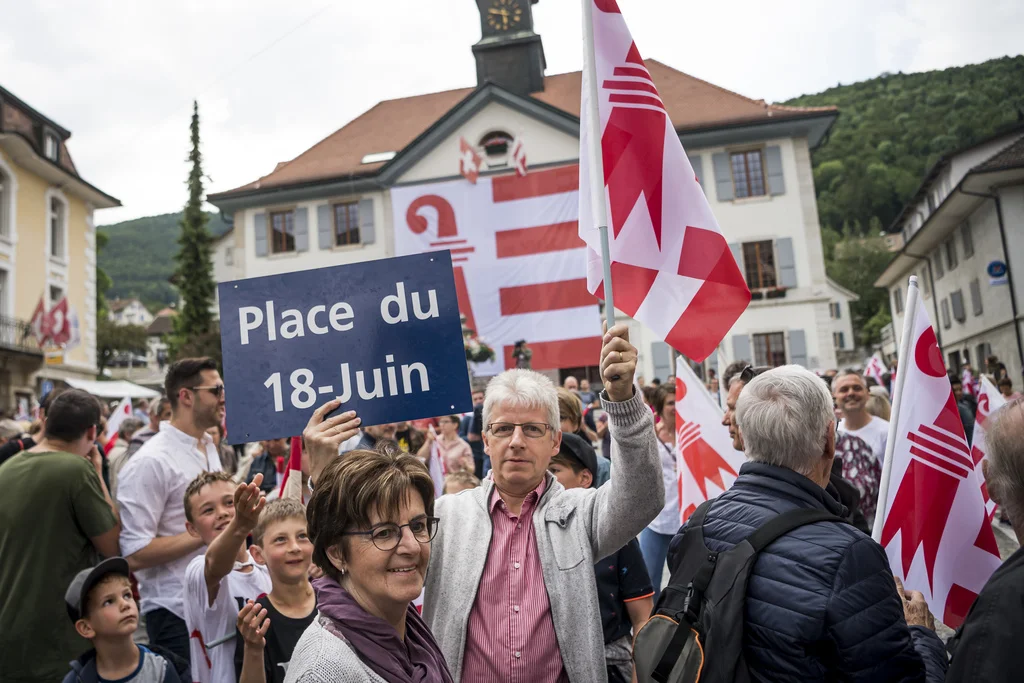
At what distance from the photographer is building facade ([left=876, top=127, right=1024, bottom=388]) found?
909 inches

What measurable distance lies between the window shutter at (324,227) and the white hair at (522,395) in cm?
2864

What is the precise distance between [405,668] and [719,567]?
0.81 meters

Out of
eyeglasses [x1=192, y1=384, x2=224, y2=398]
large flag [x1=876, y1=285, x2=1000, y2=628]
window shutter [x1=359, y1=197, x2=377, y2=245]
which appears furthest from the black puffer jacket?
window shutter [x1=359, y1=197, x2=377, y2=245]

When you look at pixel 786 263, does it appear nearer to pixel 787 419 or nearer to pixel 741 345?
pixel 741 345

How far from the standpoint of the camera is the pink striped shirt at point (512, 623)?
2.30m

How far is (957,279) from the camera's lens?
28.8 m

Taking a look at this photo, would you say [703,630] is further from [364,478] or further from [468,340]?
[468,340]

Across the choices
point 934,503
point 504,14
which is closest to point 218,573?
point 934,503

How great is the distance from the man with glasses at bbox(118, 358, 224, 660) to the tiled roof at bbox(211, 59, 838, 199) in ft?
81.0

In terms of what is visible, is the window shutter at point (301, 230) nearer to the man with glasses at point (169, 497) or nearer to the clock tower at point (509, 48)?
the clock tower at point (509, 48)

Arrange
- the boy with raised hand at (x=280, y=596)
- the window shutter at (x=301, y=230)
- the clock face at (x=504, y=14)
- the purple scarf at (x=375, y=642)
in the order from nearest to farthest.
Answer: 1. the purple scarf at (x=375, y=642)
2. the boy with raised hand at (x=280, y=596)
3. the window shutter at (x=301, y=230)
4. the clock face at (x=504, y=14)

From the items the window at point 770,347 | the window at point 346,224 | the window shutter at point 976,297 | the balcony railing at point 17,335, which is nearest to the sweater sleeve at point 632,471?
the window at point 770,347

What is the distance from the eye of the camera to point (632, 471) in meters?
2.32

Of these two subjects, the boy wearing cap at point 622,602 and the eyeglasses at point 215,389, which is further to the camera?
the eyeglasses at point 215,389
